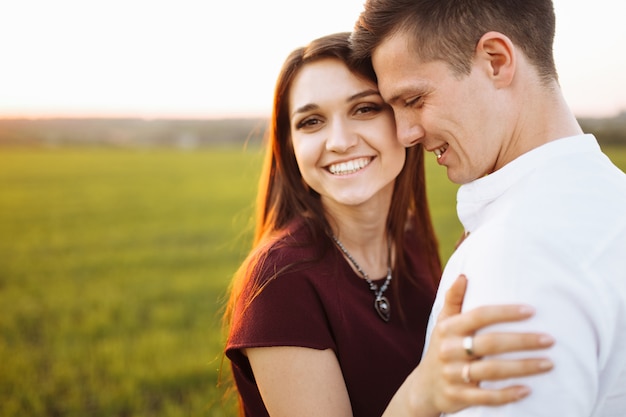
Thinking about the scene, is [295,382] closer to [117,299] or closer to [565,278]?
[565,278]

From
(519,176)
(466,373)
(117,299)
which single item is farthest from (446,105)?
(117,299)

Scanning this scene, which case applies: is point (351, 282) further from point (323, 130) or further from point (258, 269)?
point (323, 130)

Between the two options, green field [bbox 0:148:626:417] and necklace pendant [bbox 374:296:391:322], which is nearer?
necklace pendant [bbox 374:296:391:322]

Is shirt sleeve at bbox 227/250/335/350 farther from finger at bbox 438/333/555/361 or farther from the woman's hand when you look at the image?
finger at bbox 438/333/555/361

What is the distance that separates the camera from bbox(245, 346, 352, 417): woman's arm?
233 centimetres

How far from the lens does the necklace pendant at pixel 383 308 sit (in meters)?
2.82

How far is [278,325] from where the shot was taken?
7.65 feet

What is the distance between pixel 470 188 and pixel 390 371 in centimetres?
102

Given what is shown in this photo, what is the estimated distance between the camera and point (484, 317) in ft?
4.82

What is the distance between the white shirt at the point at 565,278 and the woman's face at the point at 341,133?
46.1 inches

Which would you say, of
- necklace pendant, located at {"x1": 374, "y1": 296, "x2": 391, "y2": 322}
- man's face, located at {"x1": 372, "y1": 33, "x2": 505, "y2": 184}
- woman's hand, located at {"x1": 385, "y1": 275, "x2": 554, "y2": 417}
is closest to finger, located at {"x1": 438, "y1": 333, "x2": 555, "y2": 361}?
woman's hand, located at {"x1": 385, "y1": 275, "x2": 554, "y2": 417}

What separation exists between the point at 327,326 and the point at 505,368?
1167 millimetres

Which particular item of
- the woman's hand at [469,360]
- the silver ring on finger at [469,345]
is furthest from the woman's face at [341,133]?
the silver ring on finger at [469,345]

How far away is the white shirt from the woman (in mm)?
343
